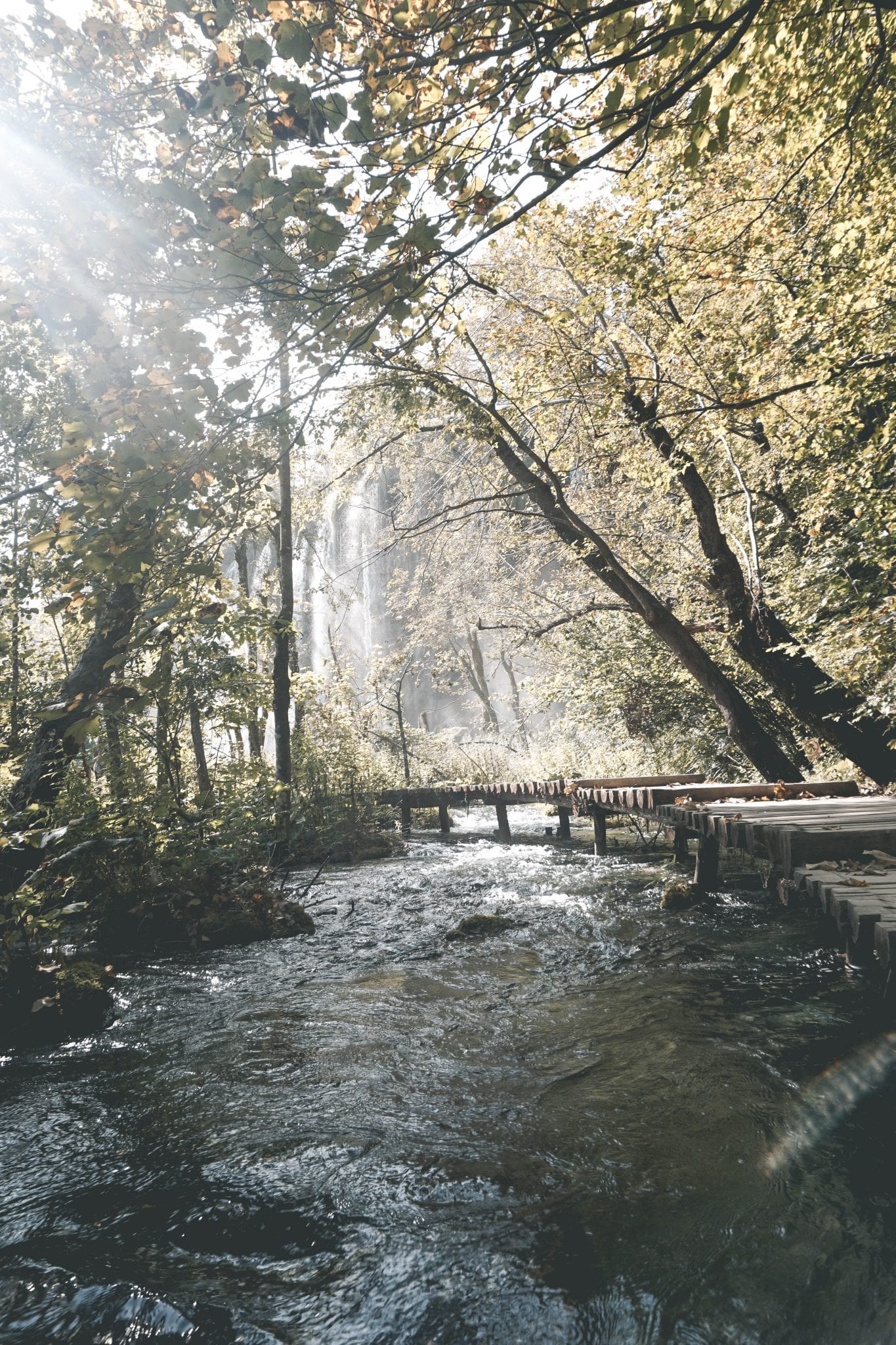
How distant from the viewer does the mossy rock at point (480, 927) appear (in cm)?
668

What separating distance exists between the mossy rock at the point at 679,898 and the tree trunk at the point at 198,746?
4717 millimetres

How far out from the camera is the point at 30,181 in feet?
8.86

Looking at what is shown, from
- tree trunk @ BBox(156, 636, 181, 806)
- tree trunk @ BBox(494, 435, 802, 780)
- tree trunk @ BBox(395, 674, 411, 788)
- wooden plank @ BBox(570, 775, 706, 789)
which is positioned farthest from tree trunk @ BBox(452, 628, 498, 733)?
tree trunk @ BBox(156, 636, 181, 806)

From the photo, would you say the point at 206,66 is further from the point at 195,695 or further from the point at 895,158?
the point at 195,695

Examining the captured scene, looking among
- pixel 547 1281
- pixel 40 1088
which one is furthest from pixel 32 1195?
pixel 547 1281

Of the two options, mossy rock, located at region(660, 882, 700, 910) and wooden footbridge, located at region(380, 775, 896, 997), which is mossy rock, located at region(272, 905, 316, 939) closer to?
mossy rock, located at region(660, 882, 700, 910)

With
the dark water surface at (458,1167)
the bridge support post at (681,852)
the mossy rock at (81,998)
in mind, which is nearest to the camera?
the dark water surface at (458,1167)

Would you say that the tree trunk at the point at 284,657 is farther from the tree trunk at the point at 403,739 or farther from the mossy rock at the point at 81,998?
the mossy rock at the point at 81,998

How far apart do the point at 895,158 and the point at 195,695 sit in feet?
29.4

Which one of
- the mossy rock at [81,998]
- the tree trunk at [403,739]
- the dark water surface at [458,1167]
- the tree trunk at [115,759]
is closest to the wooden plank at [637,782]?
the dark water surface at [458,1167]

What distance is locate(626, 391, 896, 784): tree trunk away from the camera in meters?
7.59

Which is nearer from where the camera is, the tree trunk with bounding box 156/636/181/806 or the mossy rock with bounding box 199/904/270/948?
the mossy rock with bounding box 199/904/270/948

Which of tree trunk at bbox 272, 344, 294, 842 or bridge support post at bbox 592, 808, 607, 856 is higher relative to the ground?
tree trunk at bbox 272, 344, 294, 842

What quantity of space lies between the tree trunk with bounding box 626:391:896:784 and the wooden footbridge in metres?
0.94
